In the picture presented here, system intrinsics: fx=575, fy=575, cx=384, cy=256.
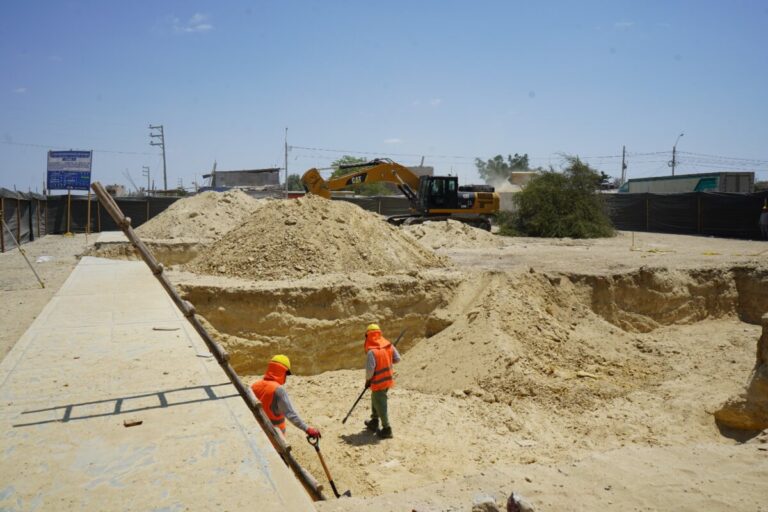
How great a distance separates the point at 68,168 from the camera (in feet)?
80.2

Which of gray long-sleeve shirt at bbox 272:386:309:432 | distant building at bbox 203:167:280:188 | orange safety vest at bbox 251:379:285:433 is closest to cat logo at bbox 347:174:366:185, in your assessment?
orange safety vest at bbox 251:379:285:433

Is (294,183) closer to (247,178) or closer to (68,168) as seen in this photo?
(247,178)

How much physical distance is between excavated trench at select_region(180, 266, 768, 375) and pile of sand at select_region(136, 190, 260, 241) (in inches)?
379

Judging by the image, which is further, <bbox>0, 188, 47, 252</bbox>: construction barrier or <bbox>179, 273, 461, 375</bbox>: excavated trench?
<bbox>0, 188, 47, 252</bbox>: construction barrier

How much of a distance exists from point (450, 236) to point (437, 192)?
3457 millimetres

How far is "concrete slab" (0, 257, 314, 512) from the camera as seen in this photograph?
3.39 m

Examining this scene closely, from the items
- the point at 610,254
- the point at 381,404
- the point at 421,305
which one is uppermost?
the point at 610,254

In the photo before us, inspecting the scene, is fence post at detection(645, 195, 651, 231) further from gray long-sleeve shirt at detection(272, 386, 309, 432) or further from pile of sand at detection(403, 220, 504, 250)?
gray long-sleeve shirt at detection(272, 386, 309, 432)

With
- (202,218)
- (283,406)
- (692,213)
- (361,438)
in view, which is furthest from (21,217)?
(692,213)

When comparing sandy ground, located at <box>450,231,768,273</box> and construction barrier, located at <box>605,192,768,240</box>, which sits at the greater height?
construction barrier, located at <box>605,192,768,240</box>

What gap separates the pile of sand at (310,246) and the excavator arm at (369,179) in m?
6.38

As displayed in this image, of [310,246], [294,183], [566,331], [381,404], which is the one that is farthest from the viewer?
[294,183]

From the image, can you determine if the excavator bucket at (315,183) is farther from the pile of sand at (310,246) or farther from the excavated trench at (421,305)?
the excavated trench at (421,305)

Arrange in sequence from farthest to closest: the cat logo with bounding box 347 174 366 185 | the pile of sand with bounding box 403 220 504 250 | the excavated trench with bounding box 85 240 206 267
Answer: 1. the cat logo with bounding box 347 174 366 185
2. the pile of sand with bounding box 403 220 504 250
3. the excavated trench with bounding box 85 240 206 267
